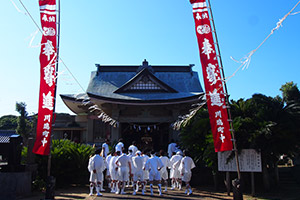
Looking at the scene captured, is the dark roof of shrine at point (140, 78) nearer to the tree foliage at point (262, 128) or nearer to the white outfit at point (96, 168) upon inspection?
the tree foliage at point (262, 128)

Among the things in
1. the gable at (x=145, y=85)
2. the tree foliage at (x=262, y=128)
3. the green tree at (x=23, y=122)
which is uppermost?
the gable at (x=145, y=85)

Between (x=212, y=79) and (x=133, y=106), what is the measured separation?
1242 cm

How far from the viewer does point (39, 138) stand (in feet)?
25.3

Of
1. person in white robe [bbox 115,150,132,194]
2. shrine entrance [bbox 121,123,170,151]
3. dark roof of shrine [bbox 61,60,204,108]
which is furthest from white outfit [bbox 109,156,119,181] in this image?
shrine entrance [bbox 121,123,170,151]

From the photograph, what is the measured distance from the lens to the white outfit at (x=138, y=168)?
10.1 metres

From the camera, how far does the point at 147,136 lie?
2138 cm

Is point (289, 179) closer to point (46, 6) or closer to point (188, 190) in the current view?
point (188, 190)

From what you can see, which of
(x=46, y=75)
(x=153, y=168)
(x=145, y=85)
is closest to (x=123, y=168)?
(x=153, y=168)

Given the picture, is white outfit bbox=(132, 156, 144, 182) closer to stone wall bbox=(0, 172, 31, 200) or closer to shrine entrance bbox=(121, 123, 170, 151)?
stone wall bbox=(0, 172, 31, 200)

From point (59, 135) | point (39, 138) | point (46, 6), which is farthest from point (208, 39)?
point (59, 135)

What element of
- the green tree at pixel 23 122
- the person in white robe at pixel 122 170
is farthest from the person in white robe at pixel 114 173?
the green tree at pixel 23 122

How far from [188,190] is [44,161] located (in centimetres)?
615

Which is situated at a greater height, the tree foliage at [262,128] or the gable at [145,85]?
the gable at [145,85]

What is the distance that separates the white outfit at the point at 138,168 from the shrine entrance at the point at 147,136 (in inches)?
401
